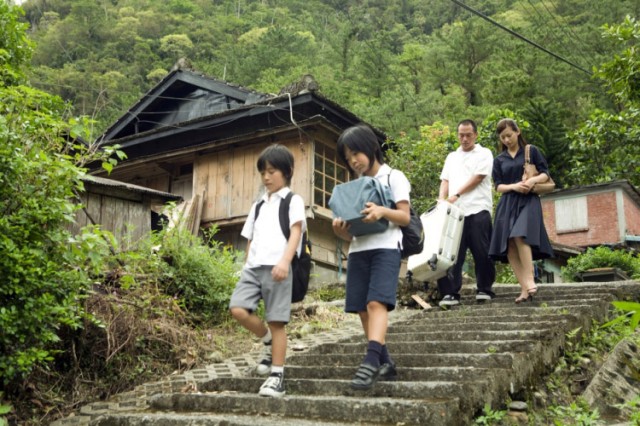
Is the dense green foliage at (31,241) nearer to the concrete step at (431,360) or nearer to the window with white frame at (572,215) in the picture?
the concrete step at (431,360)

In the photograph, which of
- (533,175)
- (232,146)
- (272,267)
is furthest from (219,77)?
(272,267)

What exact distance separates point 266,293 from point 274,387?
2.10 feet

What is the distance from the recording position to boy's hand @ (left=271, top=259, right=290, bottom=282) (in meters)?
4.01

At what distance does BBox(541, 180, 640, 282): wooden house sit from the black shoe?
19.3 metres

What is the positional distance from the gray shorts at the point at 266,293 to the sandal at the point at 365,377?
0.66 m

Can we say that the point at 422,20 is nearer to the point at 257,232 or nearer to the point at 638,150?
the point at 638,150

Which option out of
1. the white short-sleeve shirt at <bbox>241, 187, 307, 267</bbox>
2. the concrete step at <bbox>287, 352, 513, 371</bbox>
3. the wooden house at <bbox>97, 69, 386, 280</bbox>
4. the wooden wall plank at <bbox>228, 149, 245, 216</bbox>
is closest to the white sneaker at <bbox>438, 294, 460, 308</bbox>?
the concrete step at <bbox>287, 352, 513, 371</bbox>

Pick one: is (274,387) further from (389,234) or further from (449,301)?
(449,301)

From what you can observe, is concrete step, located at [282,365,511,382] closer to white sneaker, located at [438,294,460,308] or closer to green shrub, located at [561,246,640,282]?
white sneaker, located at [438,294,460,308]

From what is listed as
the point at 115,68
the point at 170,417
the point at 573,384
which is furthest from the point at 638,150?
the point at 115,68

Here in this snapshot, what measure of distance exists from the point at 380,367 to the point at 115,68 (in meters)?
38.4

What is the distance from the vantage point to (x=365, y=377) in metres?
3.70

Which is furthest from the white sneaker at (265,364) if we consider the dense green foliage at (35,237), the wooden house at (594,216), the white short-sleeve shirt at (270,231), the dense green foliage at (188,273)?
the wooden house at (594,216)

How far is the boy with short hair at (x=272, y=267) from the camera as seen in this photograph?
4074 mm
